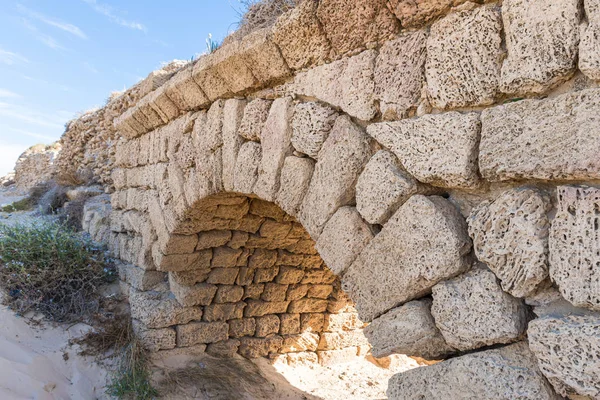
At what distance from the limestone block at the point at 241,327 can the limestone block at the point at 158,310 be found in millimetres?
468

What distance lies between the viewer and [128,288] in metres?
4.80

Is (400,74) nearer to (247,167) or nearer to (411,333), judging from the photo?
(411,333)

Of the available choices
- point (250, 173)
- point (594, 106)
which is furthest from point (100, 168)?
point (594, 106)

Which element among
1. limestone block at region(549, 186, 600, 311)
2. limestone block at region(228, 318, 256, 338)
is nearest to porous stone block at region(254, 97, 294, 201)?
limestone block at region(549, 186, 600, 311)

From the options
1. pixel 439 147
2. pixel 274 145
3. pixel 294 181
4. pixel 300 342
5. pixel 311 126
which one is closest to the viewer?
pixel 439 147

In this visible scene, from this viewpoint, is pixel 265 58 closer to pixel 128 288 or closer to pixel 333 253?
pixel 333 253

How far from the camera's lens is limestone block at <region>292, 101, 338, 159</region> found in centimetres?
220

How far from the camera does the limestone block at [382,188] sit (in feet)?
5.84

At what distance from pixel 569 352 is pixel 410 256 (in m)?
0.61

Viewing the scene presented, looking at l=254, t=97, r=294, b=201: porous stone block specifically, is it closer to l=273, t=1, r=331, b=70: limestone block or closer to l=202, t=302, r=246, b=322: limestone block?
l=273, t=1, r=331, b=70: limestone block

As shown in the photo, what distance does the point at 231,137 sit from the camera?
297 centimetres

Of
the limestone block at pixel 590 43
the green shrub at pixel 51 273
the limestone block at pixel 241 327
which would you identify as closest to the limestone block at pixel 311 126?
the limestone block at pixel 590 43

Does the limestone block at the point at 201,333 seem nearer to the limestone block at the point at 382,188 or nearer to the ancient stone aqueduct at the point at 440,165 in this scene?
the ancient stone aqueduct at the point at 440,165

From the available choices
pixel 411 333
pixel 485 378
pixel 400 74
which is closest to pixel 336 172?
pixel 400 74
